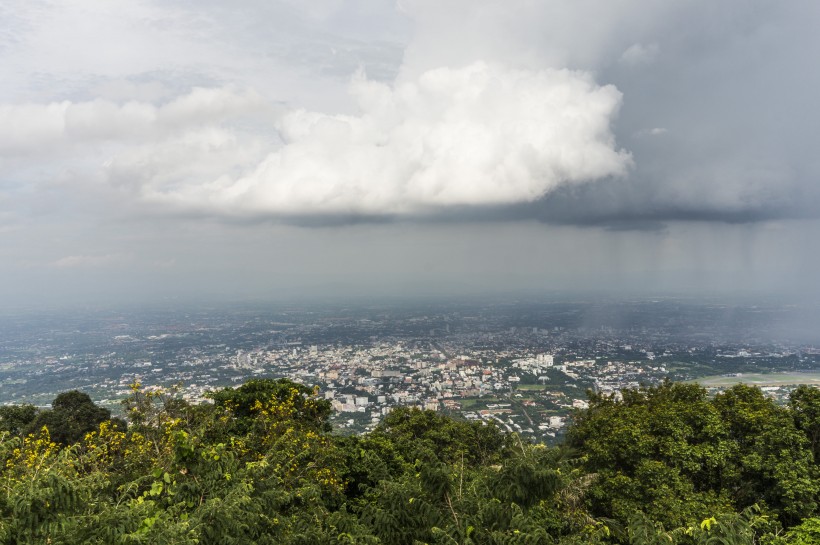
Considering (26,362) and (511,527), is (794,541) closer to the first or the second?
(511,527)

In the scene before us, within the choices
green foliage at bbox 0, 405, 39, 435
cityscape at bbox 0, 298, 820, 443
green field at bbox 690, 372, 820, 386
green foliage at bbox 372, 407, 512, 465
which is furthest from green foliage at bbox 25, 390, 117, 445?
green field at bbox 690, 372, 820, 386

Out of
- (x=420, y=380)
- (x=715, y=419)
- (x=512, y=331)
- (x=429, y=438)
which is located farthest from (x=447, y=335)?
(x=715, y=419)

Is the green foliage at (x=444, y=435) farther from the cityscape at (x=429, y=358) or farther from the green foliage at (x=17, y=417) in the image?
the green foliage at (x=17, y=417)

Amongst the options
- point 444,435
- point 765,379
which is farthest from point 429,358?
point 444,435

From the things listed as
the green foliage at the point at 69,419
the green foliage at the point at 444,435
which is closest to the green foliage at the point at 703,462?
the green foliage at the point at 444,435

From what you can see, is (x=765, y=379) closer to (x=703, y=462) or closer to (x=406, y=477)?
(x=703, y=462)

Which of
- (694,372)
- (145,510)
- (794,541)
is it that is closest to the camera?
(145,510)
